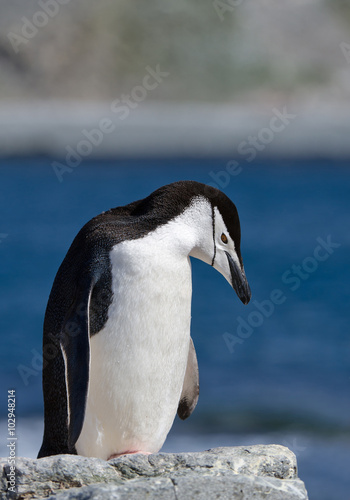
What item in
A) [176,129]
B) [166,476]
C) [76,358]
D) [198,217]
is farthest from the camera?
[176,129]

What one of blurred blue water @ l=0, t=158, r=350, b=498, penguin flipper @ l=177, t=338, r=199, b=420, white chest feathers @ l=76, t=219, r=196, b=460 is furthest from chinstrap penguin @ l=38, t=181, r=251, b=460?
blurred blue water @ l=0, t=158, r=350, b=498

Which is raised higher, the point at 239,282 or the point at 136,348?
the point at 239,282

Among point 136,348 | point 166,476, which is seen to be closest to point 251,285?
point 136,348

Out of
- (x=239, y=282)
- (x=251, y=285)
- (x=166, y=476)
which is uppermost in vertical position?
(x=251, y=285)

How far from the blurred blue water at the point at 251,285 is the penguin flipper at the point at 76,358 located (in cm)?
339

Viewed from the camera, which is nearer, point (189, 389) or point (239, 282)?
point (239, 282)

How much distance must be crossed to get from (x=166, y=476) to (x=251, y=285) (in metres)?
8.80

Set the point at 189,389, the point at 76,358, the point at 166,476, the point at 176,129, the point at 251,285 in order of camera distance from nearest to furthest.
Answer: the point at 166,476 → the point at 76,358 → the point at 189,389 → the point at 251,285 → the point at 176,129

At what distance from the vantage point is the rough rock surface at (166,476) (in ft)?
4.08

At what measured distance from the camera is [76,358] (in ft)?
5.67

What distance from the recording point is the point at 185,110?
74.5 ft

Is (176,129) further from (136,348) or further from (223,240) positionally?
(136,348)

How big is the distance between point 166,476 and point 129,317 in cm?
51

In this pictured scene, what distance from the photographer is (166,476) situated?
4.38ft
